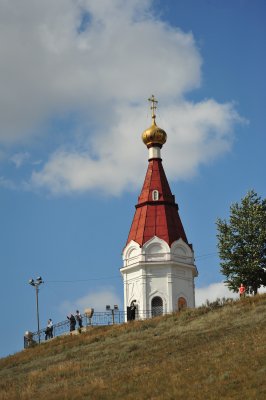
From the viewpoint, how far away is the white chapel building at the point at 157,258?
45906 millimetres

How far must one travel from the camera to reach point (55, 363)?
104 feet

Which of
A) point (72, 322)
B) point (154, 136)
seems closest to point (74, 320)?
point (72, 322)

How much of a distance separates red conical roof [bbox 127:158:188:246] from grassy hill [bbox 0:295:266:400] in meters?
9.57

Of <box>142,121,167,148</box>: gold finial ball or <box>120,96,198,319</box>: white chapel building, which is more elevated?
<box>142,121,167,148</box>: gold finial ball

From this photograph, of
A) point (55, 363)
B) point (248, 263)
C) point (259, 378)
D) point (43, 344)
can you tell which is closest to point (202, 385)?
point (259, 378)

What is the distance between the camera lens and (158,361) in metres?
26.5

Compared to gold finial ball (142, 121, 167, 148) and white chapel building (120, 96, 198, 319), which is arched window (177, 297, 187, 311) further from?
gold finial ball (142, 121, 167, 148)

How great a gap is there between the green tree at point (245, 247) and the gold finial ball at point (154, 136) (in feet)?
27.2

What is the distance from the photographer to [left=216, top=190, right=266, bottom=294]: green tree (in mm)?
42906

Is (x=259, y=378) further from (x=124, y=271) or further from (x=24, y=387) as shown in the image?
(x=124, y=271)

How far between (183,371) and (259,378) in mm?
2932

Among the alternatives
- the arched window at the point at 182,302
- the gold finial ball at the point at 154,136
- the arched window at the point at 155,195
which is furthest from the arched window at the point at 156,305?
the gold finial ball at the point at 154,136

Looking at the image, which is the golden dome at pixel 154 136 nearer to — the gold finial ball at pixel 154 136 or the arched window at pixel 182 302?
the gold finial ball at pixel 154 136

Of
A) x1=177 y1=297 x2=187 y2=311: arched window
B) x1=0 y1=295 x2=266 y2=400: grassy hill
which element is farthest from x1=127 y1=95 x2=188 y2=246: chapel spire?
x1=0 y1=295 x2=266 y2=400: grassy hill
